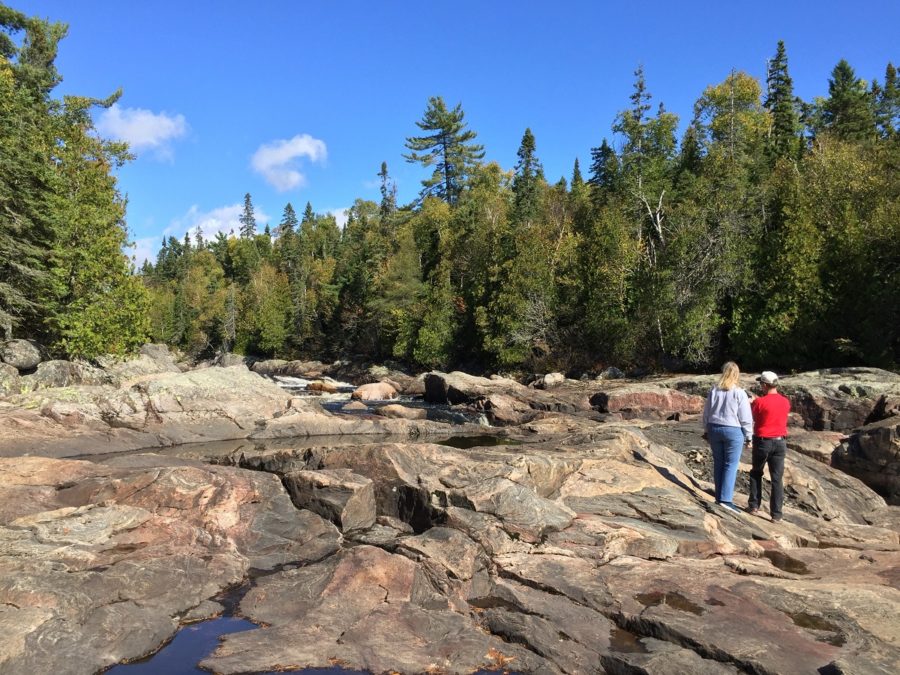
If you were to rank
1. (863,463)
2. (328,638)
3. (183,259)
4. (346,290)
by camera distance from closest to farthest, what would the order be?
(328,638)
(863,463)
(346,290)
(183,259)

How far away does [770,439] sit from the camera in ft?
29.3

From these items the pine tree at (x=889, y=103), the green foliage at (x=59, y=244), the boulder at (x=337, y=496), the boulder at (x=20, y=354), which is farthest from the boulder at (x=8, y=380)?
the pine tree at (x=889, y=103)

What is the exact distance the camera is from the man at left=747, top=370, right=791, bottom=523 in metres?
8.88

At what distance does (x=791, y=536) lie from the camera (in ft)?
28.3

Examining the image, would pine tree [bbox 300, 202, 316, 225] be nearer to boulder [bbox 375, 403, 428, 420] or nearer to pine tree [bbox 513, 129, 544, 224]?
pine tree [bbox 513, 129, 544, 224]

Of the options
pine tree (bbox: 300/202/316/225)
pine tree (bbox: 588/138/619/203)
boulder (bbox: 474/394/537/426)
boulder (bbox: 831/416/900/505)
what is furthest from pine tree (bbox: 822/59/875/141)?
pine tree (bbox: 300/202/316/225)

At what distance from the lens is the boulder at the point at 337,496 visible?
29.6 feet

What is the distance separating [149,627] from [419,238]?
183ft

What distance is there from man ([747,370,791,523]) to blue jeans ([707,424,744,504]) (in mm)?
325

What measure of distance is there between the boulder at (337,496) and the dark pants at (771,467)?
628 cm

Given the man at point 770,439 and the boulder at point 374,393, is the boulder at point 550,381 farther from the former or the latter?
the man at point 770,439

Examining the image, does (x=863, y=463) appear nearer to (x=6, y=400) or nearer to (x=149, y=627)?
(x=149, y=627)

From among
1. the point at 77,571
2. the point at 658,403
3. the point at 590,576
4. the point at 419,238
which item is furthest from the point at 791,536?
the point at 419,238

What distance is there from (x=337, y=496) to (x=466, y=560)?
114 inches
